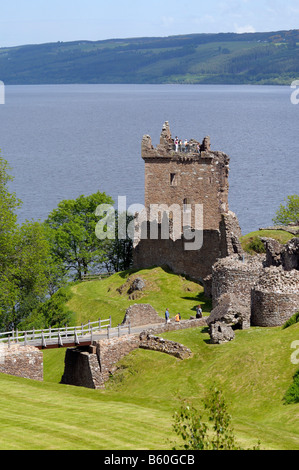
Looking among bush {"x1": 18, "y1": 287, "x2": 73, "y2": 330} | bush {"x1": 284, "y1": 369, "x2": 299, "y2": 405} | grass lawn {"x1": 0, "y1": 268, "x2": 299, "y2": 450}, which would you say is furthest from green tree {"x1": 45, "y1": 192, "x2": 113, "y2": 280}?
bush {"x1": 284, "y1": 369, "x2": 299, "y2": 405}

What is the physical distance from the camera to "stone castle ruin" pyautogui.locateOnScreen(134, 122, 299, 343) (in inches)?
2138

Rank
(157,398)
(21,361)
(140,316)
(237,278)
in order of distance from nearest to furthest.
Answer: (157,398) → (21,361) → (140,316) → (237,278)

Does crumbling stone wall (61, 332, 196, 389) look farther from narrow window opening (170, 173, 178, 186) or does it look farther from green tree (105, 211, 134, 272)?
green tree (105, 211, 134, 272)

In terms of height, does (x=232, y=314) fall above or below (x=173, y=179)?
below

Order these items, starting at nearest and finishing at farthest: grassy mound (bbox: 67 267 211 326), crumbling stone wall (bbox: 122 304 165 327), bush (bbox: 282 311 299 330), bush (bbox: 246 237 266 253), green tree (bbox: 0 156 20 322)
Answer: bush (bbox: 282 311 299 330), crumbling stone wall (bbox: 122 304 165 327), grassy mound (bbox: 67 267 211 326), green tree (bbox: 0 156 20 322), bush (bbox: 246 237 266 253)

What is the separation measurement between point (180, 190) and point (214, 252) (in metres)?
11.8

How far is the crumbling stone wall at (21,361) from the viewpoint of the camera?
49.5 meters

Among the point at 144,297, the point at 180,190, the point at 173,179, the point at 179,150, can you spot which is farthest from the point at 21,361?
the point at 179,150

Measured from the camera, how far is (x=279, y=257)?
2477 inches

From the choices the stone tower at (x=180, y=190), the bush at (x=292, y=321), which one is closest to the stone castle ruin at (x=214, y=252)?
the stone tower at (x=180, y=190)

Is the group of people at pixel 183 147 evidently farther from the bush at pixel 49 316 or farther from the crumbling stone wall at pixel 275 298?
the crumbling stone wall at pixel 275 298

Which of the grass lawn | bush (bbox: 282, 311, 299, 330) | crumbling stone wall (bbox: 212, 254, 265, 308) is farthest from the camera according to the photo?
crumbling stone wall (bbox: 212, 254, 265, 308)

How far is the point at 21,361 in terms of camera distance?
5006 centimetres

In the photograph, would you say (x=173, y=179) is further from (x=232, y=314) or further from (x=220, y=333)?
(x=220, y=333)
